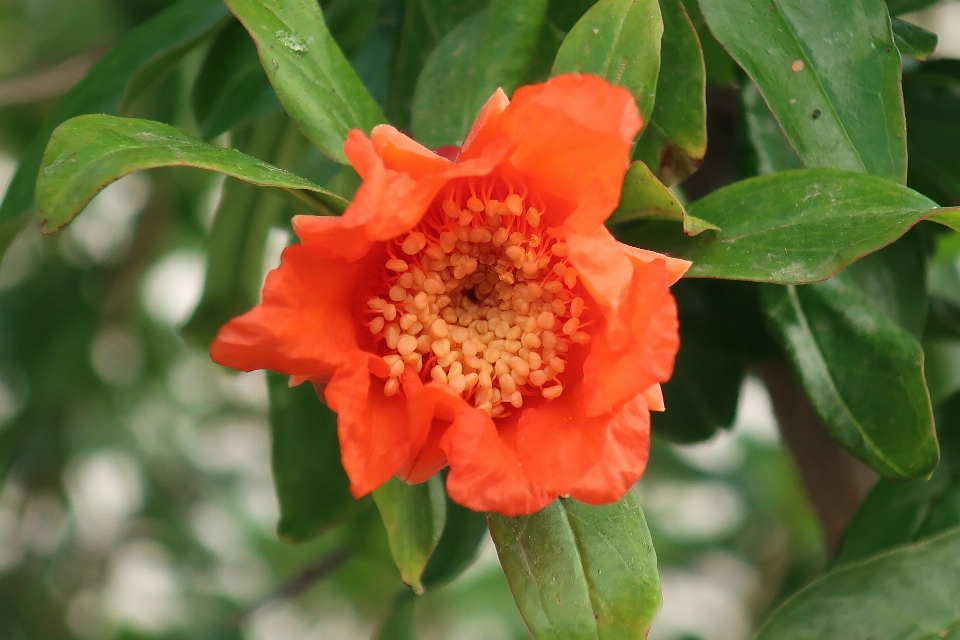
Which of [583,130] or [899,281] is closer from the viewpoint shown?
[583,130]

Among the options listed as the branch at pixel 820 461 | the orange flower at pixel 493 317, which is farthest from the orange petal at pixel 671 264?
the branch at pixel 820 461

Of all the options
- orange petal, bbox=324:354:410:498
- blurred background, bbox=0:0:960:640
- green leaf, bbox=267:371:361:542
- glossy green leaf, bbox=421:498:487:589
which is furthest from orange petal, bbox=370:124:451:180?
blurred background, bbox=0:0:960:640

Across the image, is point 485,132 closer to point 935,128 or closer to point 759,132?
point 759,132

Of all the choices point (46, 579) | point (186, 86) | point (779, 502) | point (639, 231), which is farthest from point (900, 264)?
point (46, 579)

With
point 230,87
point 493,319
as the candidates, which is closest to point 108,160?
point 493,319

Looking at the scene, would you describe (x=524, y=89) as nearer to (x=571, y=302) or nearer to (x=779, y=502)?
(x=571, y=302)

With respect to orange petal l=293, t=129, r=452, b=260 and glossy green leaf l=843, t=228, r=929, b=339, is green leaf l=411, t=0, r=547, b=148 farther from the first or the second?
glossy green leaf l=843, t=228, r=929, b=339
